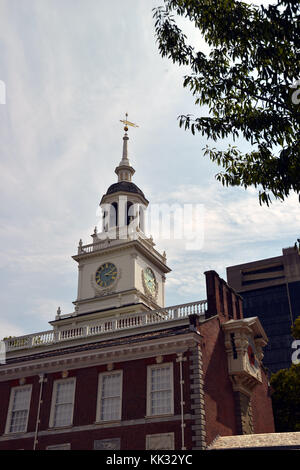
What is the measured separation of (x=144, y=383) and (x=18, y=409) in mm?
8059

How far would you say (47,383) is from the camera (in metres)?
29.6

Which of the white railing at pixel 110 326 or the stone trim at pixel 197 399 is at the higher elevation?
the white railing at pixel 110 326

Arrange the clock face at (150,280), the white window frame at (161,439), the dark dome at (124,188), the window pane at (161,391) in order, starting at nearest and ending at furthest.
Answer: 1. the white window frame at (161,439)
2. the window pane at (161,391)
3. the clock face at (150,280)
4. the dark dome at (124,188)

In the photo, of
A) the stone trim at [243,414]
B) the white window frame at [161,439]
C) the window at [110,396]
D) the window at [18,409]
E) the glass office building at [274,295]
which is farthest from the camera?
the glass office building at [274,295]

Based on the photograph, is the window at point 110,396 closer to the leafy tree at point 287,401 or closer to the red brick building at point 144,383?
the red brick building at point 144,383

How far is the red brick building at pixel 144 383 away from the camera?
84.4 ft

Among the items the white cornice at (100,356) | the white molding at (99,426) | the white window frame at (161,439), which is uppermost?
the white cornice at (100,356)

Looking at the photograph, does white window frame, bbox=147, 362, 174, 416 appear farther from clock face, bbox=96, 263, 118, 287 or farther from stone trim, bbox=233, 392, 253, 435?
clock face, bbox=96, 263, 118, 287

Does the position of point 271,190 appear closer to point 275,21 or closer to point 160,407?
point 275,21

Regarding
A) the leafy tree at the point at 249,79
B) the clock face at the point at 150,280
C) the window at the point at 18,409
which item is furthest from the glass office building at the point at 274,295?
the leafy tree at the point at 249,79

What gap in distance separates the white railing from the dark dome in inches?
794

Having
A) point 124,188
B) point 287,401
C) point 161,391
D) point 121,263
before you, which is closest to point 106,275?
point 121,263

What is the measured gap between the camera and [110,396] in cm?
2755

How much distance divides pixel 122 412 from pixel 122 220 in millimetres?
29624
